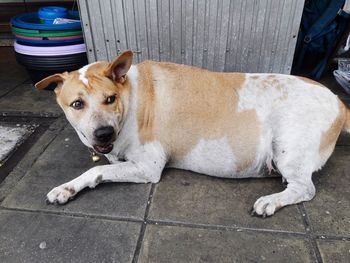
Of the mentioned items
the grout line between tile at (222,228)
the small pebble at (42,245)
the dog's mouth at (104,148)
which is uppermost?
the dog's mouth at (104,148)

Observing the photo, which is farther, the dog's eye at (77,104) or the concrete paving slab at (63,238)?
the dog's eye at (77,104)

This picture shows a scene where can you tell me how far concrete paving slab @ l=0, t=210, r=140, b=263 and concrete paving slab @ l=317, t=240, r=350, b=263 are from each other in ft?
4.47

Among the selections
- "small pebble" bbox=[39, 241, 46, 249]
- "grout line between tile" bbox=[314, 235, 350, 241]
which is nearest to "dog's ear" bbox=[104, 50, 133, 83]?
"small pebble" bbox=[39, 241, 46, 249]

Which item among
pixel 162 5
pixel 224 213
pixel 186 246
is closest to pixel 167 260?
pixel 186 246

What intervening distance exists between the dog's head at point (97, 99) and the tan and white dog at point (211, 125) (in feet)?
0.04

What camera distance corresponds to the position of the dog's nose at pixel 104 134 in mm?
2305

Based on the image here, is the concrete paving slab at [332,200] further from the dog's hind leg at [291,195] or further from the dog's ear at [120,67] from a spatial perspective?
the dog's ear at [120,67]

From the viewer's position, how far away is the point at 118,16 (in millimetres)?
3846

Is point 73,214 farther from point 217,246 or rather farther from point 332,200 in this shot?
point 332,200

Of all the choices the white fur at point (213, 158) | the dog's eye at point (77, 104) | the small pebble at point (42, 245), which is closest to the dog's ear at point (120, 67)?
the dog's eye at point (77, 104)

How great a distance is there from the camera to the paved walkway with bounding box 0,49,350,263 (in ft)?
7.15

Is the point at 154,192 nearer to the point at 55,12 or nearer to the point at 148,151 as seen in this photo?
the point at 148,151

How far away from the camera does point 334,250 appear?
2184mm

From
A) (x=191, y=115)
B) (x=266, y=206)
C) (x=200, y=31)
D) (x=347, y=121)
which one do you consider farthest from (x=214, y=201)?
(x=200, y=31)
